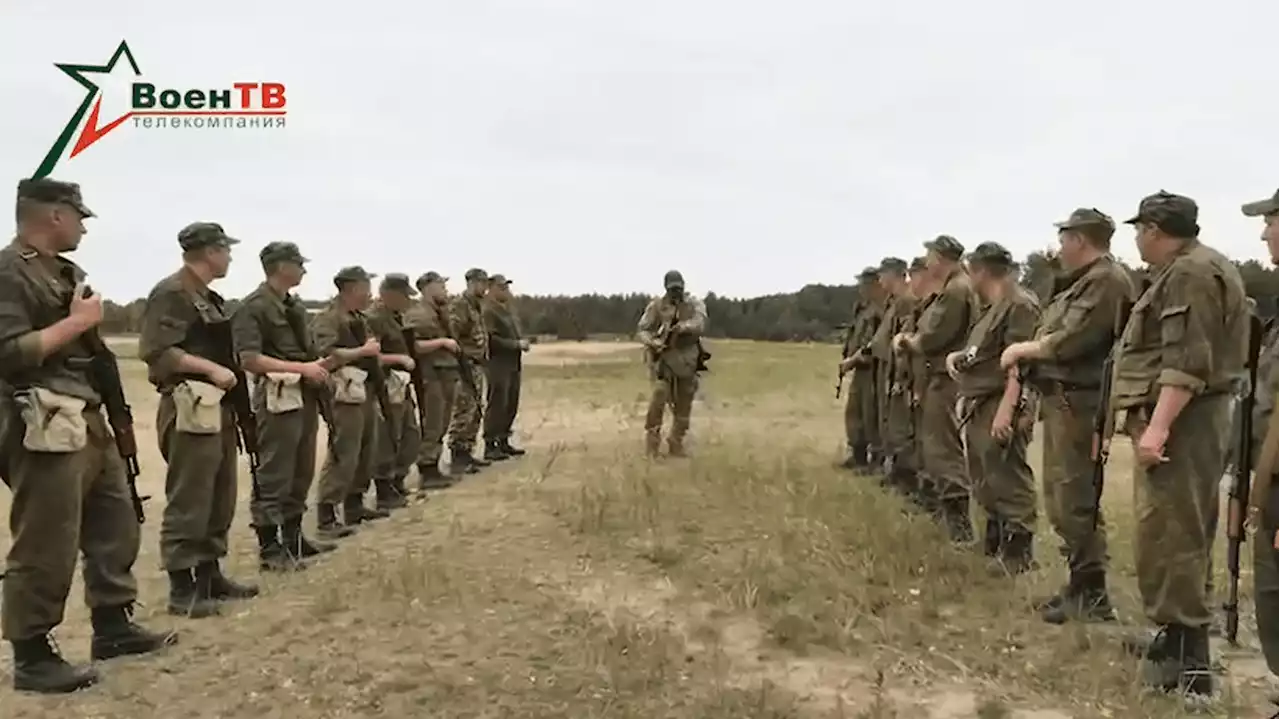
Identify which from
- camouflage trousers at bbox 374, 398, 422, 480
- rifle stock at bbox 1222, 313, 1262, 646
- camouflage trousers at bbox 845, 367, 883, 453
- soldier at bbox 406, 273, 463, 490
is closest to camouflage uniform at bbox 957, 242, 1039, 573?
rifle stock at bbox 1222, 313, 1262, 646

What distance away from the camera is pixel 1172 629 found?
461 centimetres

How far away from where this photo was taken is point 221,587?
6.25 metres

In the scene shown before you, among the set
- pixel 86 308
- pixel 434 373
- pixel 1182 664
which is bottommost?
pixel 1182 664

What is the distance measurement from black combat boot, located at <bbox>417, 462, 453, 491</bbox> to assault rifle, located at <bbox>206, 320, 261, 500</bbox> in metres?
4.12

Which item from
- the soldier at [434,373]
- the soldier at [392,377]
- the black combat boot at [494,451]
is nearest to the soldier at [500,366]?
the black combat boot at [494,451]

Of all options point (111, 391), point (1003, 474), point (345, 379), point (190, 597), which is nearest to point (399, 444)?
point (345, 379)

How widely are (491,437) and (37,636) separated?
764 cm

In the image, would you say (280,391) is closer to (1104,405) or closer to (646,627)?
(646,627)

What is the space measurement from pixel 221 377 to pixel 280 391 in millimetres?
897

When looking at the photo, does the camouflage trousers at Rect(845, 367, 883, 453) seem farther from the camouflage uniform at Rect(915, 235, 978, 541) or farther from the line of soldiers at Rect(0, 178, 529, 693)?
the line of soldiers at Rect(0, 178, 529, 693)

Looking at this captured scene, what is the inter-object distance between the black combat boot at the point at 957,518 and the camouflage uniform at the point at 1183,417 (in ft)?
9.68

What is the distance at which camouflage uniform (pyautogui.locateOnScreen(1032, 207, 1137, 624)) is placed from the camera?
5598 millimetres

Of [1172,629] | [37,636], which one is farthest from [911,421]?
[37,636]

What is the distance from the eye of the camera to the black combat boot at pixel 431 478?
416 inches
